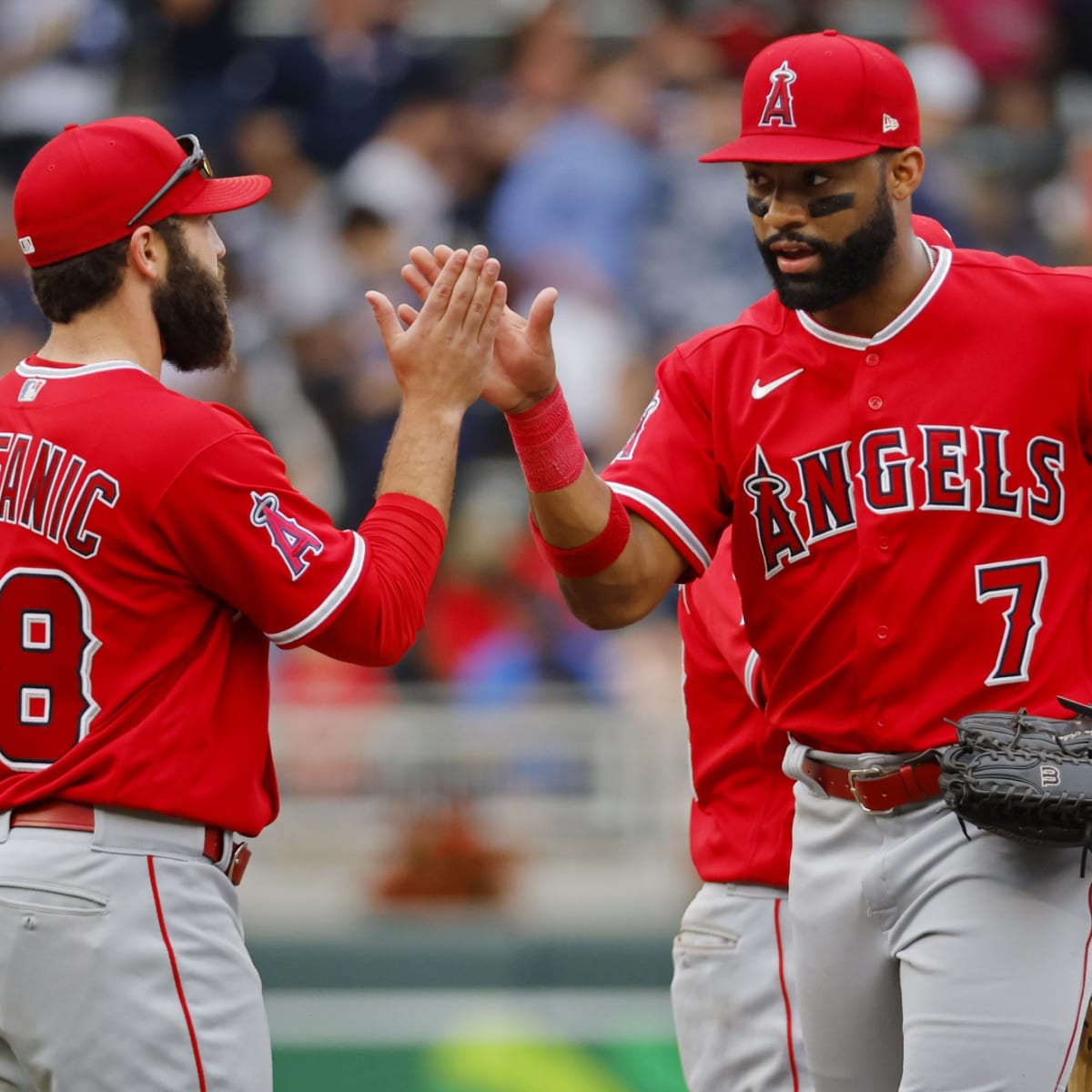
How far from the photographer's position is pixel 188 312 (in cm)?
384

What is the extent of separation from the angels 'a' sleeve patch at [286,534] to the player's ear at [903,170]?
134cm

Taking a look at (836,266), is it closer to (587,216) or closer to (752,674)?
(752,674)

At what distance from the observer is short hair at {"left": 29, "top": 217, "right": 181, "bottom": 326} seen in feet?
12.3

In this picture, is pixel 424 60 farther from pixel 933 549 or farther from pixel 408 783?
pixel 933 549

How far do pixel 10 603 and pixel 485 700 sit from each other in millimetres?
5272

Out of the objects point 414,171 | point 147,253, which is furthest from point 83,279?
point 414,171

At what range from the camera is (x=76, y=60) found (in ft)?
38.1

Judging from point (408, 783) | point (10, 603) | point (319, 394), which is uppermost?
point (319, 394)

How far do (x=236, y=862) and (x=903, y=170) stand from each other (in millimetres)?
1847

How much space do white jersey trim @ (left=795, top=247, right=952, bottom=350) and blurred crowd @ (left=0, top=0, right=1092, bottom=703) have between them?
499cm

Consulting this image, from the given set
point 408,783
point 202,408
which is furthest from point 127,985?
point 408,783

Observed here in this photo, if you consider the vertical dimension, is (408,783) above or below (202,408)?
below

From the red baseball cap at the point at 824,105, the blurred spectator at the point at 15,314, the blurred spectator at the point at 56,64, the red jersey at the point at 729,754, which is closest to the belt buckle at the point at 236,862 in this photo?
the red jersey at the point at 729,754

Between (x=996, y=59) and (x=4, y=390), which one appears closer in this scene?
(x=4, y=390)
